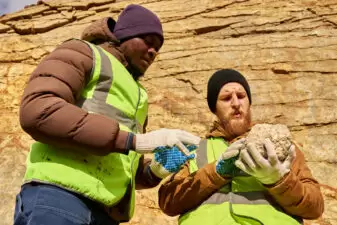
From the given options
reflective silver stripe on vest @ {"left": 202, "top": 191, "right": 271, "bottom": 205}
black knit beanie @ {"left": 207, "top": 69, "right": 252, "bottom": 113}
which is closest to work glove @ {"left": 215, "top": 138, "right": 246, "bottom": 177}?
reflective silver stripe on vest @ {"left": 202, "top": 191, "right": 271, "bottom": 205}

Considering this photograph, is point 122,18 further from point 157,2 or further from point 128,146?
point 157,2

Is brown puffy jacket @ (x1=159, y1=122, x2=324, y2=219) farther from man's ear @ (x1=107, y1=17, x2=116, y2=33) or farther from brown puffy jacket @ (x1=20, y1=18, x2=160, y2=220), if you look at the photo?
man's ear @ (x1=107, y1=17, x2=116, y2=33)

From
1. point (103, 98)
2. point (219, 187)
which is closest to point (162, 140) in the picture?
point (103, 98)

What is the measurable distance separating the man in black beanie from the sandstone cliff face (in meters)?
3.33

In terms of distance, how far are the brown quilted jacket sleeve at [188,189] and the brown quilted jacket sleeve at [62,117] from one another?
79cm

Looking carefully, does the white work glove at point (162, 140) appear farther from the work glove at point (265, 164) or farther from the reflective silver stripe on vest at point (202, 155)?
the reflective silver stripe on vest at point (202, 155)

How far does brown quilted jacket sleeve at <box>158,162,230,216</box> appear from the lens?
10.7 ft

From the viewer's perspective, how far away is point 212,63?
8.81 metres

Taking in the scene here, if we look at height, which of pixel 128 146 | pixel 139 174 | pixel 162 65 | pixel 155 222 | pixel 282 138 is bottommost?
pixel 155 222

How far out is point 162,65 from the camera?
353 inches

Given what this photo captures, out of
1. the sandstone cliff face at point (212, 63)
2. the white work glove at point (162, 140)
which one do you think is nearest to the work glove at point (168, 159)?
the white work glove at point (162, 140)

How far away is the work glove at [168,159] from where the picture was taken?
9.90 feet

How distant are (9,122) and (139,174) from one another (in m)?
5.67

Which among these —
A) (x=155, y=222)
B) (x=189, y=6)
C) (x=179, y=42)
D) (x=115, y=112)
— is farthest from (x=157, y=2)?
(x=115, y=112)
